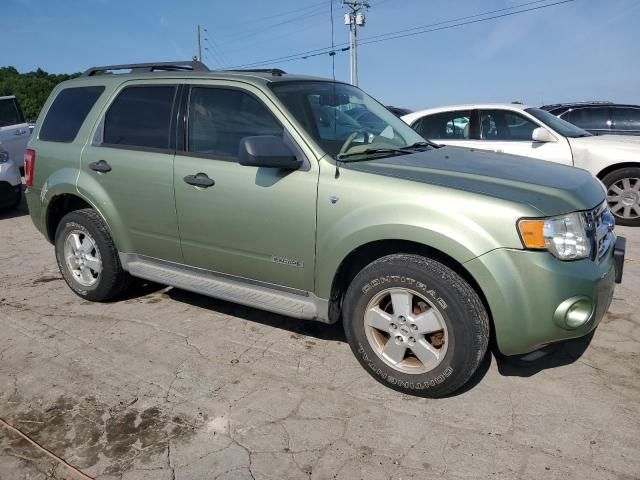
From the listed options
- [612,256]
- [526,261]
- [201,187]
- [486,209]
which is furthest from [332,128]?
[612,256]

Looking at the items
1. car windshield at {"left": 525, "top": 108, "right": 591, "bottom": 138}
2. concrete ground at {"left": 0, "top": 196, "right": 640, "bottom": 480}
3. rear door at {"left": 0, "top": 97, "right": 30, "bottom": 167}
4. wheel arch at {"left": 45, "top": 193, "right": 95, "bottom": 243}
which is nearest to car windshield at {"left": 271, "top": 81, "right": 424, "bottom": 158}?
concrete ground at {"left": 0, "top": 196, "right": 640, "bottom": 480}

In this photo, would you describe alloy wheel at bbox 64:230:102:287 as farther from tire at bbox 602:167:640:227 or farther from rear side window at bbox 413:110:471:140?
tire at bbox 602:167:640:227

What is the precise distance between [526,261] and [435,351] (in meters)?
0.69

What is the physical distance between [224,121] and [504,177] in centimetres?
184

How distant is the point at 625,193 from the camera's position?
721 cm

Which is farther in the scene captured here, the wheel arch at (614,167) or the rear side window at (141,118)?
the wheel arch at (614,167)

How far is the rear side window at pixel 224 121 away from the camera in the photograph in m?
3.53

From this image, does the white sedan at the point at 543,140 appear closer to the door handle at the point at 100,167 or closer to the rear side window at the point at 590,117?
the rear side window at the point at 590,117

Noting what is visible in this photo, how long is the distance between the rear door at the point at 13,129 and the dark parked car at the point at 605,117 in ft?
33.3

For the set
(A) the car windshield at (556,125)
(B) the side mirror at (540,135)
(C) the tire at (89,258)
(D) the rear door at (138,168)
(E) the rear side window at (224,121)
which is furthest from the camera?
(A) the car windshield at (556,125)

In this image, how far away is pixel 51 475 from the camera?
248 cm

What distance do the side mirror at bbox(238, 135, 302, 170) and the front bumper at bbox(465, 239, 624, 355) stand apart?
1.19 metres

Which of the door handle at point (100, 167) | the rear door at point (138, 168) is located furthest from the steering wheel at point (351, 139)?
the door handle at point (100, 167)

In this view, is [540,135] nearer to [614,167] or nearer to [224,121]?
[614,167]
